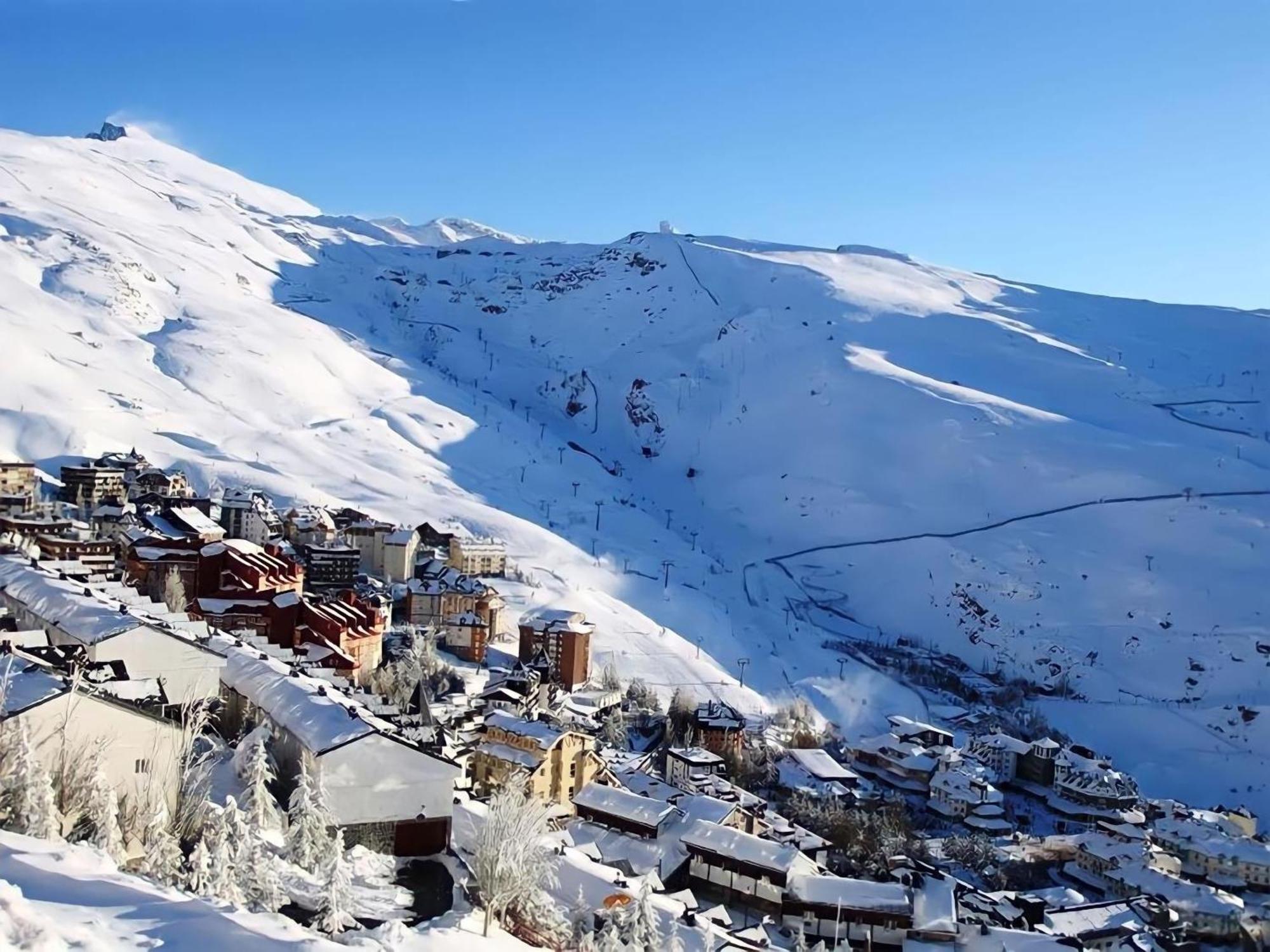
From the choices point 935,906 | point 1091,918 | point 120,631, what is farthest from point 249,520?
point 1091,918

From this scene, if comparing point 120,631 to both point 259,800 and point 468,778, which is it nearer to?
point 259,800

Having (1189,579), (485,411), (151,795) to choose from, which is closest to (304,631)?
(151,795)

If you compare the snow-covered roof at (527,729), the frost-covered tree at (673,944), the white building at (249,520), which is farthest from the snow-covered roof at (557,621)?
the frost-covered tree at (673,944)

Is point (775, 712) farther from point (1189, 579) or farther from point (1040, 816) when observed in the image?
point (1189, 579)

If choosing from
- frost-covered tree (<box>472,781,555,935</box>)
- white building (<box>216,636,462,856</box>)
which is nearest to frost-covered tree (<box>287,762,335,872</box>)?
white building (<box>216,636,462,856</box>)

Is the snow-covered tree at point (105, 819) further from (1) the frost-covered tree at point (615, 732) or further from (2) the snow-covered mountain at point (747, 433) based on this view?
(2) the snow-covered mountain at point (747, 433)
